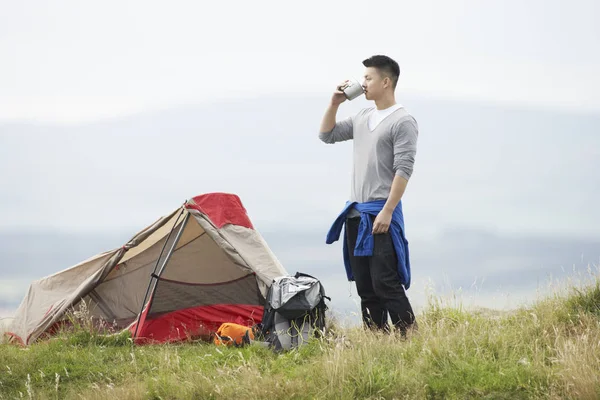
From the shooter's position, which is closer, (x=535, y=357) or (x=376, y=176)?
(x=535, y=357)

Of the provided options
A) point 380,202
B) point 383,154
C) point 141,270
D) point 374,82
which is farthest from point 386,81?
point 141,270

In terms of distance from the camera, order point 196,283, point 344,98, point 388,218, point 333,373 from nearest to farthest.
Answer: point 333,373
point 388,218
point 344,98
point 196,283

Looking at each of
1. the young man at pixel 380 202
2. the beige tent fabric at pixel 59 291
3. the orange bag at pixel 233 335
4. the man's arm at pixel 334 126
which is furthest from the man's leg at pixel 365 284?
the beige tent fabric at pixel 59 291

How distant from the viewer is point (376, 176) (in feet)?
19.8

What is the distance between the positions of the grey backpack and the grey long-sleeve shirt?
3.31 feet

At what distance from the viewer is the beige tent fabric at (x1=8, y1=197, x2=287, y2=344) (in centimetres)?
777

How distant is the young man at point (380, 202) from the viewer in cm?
590

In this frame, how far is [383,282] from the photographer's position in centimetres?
591

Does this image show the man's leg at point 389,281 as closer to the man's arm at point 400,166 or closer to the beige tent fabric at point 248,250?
the man's arm at point 400,166

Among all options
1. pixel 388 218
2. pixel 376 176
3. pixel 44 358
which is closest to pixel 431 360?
pixel 388 218

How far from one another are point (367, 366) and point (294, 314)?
1.75m

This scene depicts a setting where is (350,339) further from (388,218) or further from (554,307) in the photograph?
(554,307)

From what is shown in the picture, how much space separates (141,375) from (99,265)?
2.77 m

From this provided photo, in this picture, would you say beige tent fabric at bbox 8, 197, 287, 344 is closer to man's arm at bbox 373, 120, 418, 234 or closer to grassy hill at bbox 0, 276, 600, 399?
grassy hill at bbox 0, 276, 600, 399
